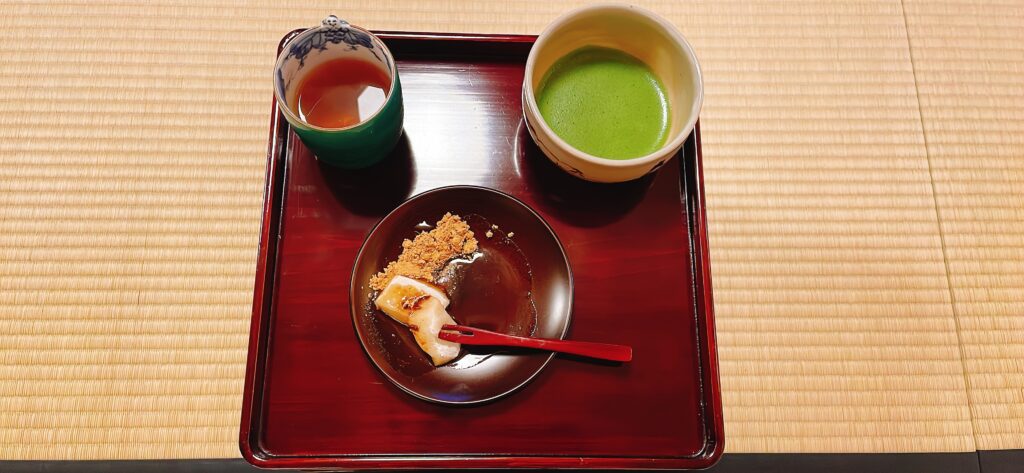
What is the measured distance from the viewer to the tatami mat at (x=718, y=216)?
3.64 ft

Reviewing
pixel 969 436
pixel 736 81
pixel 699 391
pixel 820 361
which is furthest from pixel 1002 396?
pixel 736 81

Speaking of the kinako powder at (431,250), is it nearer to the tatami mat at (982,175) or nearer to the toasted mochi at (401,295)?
the toasted mochi at (401,295)

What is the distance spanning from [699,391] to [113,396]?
3.50ft

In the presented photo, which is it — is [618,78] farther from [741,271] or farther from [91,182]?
[91,182]

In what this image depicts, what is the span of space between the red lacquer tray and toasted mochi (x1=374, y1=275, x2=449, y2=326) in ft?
0.27

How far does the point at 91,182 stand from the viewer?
119 centimetres

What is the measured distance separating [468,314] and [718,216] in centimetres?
58

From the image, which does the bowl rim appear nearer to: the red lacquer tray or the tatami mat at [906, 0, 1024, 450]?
the red lacquer tray

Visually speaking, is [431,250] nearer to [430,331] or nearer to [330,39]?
[430,331]

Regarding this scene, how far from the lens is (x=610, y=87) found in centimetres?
103

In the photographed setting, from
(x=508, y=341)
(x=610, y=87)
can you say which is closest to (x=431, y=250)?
(x=508, y=341)

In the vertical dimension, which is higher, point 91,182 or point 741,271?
point 741,271

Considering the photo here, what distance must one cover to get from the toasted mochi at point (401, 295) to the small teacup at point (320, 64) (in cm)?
22

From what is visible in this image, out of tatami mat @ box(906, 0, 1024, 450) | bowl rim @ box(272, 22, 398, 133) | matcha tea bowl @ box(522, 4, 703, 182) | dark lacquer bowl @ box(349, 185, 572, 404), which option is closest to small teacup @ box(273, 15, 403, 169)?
bowl rim @ box(272, 22, 398, 133)
